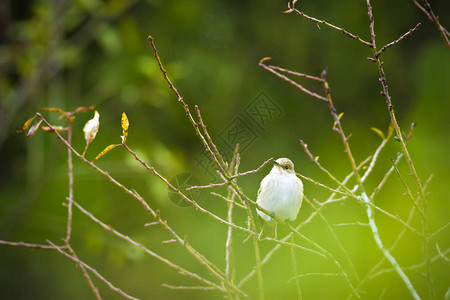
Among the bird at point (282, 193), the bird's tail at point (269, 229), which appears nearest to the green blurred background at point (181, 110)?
the bird's tail at point (269, 229)

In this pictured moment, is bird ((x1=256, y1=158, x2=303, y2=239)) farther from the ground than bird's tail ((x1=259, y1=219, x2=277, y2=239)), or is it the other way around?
bird ((x1=256, y1=158, x2=303, y2=239))

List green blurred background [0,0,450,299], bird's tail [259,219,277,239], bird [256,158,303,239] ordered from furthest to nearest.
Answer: green blurred background [0,0,450,299] < bird's tail [259,219,277,239] < bird [256,158,303,239]

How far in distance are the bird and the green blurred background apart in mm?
1482

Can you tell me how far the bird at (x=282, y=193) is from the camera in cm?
193

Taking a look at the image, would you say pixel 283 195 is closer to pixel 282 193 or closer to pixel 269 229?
pixel 282 193

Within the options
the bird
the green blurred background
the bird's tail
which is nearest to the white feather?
the bird

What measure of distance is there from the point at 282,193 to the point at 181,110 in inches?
92.5

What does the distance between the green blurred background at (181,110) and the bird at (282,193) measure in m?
1.48

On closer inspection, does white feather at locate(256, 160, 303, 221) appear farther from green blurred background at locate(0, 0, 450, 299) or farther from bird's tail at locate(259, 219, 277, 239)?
green blurred background at locate(0, 0, 450, 299)

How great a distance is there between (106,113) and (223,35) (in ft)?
3.91

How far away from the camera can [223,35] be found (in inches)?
161

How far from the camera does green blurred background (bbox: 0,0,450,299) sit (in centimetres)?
360

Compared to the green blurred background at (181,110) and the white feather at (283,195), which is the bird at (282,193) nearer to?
the white feather at (283,195)

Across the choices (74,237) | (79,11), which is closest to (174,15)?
(79,11)
